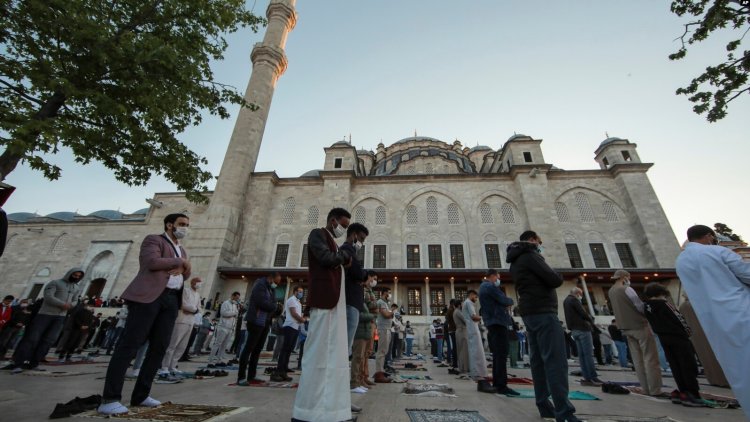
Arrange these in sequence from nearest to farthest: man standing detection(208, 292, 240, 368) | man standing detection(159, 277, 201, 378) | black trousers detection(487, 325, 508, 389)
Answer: black trousers detection(487, 325, 508, 389), man standing detection(159, 277, 201, 378), man standing detection(208, 292, 240, 368)

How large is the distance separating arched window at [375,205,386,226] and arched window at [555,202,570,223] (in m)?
12.0

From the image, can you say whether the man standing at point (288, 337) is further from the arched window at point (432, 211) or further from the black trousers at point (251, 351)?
the arched window at point (432, 211)

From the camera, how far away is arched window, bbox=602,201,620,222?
21391 mm

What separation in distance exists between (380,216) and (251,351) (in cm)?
1858

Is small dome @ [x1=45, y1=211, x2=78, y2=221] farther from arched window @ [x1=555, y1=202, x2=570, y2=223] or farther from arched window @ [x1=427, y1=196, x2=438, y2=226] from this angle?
arched window @ [x1=555, y1=202, x2=570, y2=223]

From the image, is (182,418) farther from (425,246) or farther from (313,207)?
(313,207)

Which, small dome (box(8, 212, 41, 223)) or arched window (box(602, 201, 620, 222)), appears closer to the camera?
arched window (box(602, 201, 620, 222))

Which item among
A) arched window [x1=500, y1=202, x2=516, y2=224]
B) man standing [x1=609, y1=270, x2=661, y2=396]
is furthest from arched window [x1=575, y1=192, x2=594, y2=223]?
man standing [x1=609, y1=270, x2=661, y2=396]

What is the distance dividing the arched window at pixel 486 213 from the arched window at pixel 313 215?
11839 millimetres

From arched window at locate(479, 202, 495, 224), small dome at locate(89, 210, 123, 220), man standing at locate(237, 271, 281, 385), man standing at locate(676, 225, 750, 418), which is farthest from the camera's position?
small dome at locate(89, 210, 123, 220)

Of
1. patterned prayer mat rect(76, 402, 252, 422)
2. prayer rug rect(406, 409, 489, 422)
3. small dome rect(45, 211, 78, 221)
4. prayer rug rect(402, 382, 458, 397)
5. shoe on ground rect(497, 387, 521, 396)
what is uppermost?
small dome rect(45, 211, 78, 221)

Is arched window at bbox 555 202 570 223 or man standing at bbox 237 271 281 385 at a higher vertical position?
arched window at bbox 555 202 570 223

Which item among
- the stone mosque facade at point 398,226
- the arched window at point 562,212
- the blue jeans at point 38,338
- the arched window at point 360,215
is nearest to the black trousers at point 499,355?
the blue jeans at point 38,338

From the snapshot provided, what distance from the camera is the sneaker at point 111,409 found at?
8.16 ft
